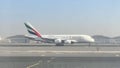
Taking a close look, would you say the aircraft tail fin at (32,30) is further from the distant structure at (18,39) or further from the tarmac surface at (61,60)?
the tarmac surface at (61,60)

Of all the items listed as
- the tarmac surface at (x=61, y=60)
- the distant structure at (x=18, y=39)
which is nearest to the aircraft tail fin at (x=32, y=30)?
the distant structure at (x=18, y=39)

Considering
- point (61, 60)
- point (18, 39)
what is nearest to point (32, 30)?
point (18, 39)

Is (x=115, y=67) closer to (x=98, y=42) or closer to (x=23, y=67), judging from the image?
(x=23, y=67)

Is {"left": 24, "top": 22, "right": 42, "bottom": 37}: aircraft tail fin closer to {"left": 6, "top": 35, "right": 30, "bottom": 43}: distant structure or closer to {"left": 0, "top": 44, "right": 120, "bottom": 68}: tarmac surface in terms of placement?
{"left": 6, "top": 35, "right": 30, "bottom": 43}: distant structure

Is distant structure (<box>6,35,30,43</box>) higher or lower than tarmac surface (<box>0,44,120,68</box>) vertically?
higher

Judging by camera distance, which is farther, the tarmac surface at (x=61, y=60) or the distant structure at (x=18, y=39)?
the distant structure at (x=18, y=39)

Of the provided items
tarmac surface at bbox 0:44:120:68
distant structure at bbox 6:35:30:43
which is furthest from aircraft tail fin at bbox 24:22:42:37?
tarmac surface at bbox 0:44:120:68

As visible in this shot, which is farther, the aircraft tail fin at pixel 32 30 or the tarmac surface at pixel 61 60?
the aircraft tail fin at pixel 32 30

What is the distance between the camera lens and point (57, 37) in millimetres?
87000

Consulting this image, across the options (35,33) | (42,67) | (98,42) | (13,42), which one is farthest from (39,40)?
(42,67)

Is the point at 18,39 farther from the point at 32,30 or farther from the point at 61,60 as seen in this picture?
the point at 61,60

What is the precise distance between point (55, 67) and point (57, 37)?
6749 centimetres

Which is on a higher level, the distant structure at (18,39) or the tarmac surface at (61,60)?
the distant structure at (18,39)

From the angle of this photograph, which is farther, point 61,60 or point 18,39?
point 18,39
